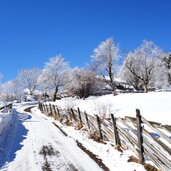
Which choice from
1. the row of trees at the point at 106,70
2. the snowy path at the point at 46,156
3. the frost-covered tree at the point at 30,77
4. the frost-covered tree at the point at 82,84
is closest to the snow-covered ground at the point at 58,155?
the snowy path at the point at 46,156

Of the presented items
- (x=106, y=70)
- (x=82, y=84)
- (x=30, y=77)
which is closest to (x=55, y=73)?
(x=82, y=84)

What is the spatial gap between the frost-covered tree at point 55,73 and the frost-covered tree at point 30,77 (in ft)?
112

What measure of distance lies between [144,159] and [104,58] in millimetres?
46433

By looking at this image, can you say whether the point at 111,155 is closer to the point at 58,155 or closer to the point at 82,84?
the point at 58,155

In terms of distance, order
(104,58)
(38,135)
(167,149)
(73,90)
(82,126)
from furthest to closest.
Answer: (73,90) → (104,58) → (82,126) → (38,135) → (167,149)

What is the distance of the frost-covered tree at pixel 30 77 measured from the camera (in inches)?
4331

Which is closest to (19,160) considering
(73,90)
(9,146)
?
(9,146)

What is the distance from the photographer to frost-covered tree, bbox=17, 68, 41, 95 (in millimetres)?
110000

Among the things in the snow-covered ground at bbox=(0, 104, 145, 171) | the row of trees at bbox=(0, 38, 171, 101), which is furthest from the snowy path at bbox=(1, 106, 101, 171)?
the row of trees at bbox=(0, 38, 171, 101)

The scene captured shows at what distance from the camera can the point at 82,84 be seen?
66625mm

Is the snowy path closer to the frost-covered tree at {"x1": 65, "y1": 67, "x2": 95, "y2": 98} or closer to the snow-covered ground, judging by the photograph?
the snow-covered ground

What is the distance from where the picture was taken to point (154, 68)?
56938 mm

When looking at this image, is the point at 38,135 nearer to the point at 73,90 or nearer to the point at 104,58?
the point at 104,58

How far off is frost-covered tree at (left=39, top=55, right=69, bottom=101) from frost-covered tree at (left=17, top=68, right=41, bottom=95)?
3417cm
